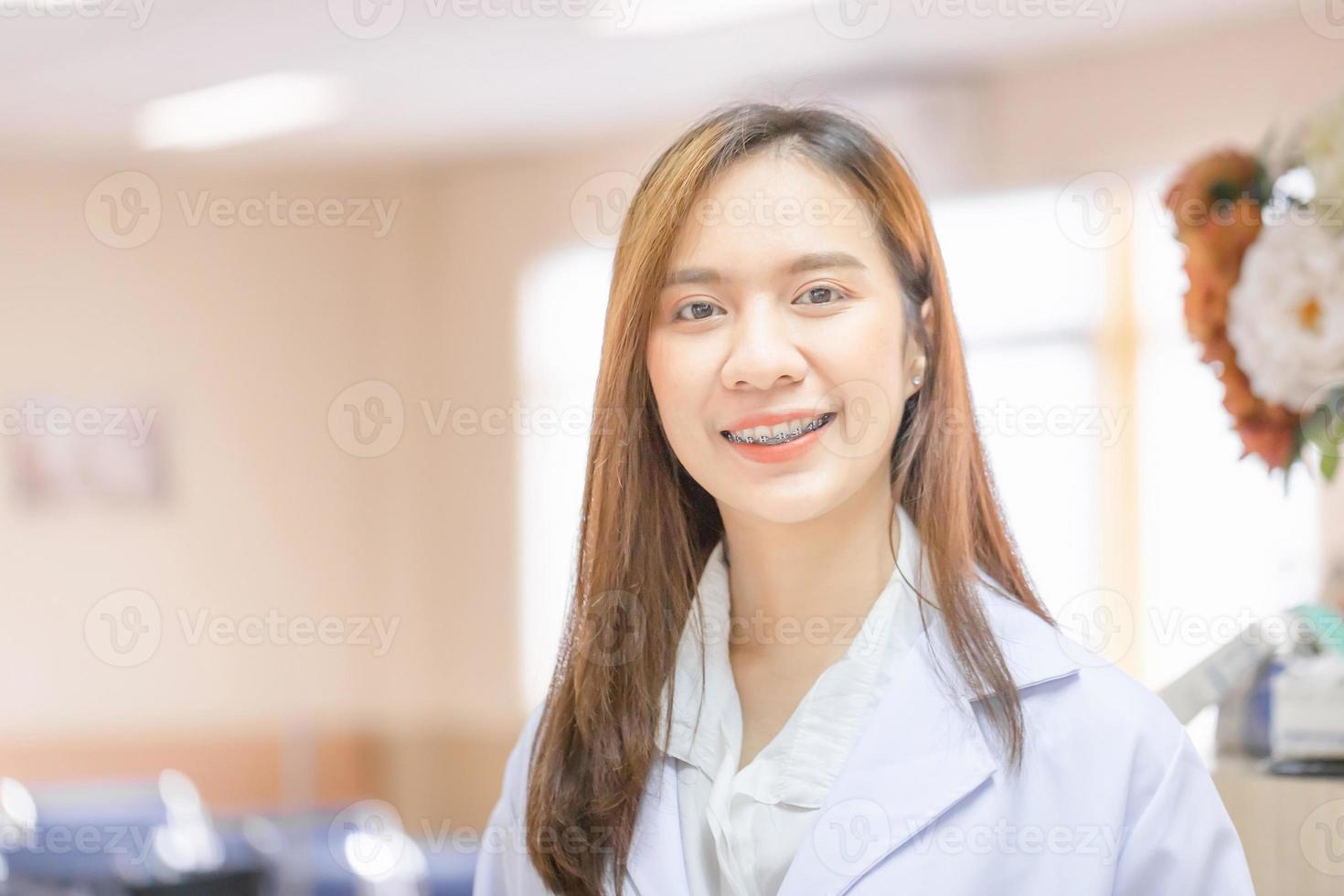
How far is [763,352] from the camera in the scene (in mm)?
1021

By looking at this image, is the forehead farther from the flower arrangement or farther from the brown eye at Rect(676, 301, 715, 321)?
the flower arrangement

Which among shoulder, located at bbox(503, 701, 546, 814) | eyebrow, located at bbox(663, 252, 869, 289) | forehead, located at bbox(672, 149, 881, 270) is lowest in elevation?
shoulder, located at bbox(503, 701, 546, 814)

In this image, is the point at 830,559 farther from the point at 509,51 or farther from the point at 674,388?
the point at 509,51

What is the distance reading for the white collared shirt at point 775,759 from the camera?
3.43ft

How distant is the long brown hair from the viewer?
1.08m

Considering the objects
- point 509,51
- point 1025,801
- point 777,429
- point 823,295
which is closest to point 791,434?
point 777,429

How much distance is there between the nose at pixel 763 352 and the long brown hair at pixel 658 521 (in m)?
0.09

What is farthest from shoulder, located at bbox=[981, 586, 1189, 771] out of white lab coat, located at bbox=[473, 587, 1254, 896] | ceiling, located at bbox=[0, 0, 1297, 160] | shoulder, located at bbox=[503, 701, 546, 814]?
ceiling, located at bbox=[0, 0, 1297, 160]

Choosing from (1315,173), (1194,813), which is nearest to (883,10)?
(1315,173)

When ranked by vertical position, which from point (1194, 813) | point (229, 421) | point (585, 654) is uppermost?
point (229, 421)

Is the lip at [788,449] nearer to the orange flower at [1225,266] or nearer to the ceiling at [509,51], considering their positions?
the orange flower at [1225,266]

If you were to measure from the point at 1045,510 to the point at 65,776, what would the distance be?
3182mm

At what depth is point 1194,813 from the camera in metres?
0.97

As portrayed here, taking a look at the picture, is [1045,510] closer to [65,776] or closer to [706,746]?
[706,746]
